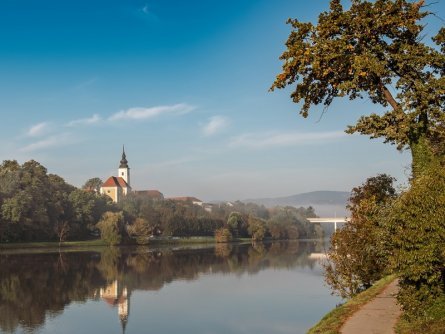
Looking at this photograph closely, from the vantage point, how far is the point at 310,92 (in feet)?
67.5

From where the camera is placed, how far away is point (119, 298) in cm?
3322

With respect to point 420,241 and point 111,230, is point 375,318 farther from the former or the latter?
point 111,230

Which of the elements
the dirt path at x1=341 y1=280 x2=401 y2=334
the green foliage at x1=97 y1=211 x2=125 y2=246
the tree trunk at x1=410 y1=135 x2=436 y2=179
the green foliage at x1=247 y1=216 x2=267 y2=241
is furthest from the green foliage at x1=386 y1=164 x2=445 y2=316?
the green foliage at x1=247 y1=216 x2=267 y2=241

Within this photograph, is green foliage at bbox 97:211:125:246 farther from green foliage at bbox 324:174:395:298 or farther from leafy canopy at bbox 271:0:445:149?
leafy canopy at bbox 271:0:445:149

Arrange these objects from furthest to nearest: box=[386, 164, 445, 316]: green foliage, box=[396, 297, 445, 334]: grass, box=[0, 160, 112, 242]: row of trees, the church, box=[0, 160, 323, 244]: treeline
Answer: the church
box=[0, 160, 323, 244]: treeline
box=[0, 160, 112, 242]: row of trees
box=[396, 297, 445, 334]: grass
box=[386, 164, 445, 316]: green foliage

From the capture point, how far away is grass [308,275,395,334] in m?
14.7

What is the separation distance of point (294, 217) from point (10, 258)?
332ft

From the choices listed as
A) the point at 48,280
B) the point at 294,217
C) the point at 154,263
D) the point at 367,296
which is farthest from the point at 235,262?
the point at 294,217

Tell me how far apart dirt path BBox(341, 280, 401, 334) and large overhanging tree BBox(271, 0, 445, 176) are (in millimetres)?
5255

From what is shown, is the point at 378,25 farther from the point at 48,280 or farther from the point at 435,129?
the point at 48,280

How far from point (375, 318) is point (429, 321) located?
270 centimetres

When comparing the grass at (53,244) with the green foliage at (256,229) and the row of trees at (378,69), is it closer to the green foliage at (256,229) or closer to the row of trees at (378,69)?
the green foliage at (256,229)

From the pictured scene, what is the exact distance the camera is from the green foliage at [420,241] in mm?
11961

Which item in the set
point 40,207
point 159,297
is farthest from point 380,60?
point 40,207
